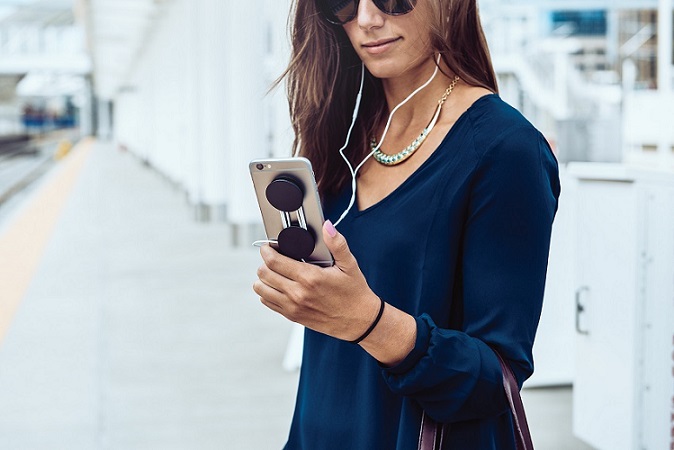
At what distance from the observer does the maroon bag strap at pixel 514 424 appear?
1053mm

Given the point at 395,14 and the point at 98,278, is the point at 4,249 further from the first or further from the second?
the point at 395,14

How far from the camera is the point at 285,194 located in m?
0.99

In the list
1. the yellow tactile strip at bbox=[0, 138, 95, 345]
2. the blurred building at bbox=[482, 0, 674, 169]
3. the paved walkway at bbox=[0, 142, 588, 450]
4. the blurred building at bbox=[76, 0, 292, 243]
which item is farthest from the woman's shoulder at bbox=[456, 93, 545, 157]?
the blurred building at bbox=[482, 0, 674, 169]

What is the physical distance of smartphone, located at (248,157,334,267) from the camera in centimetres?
99

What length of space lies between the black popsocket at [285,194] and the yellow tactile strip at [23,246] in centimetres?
529

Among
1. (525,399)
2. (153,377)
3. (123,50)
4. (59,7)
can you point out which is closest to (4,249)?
(153,377)

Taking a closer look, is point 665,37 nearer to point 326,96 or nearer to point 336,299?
point 326,96

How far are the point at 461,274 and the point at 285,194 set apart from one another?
265 mm

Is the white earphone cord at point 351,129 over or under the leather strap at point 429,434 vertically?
over

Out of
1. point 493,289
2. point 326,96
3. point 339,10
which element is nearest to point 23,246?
point 326,96

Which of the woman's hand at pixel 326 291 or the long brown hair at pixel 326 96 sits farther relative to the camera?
the long brown hair at pixel 326 96

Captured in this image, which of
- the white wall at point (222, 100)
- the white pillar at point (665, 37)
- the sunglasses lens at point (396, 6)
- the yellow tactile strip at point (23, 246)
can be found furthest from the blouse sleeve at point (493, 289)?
the white pillar at point (665, 37)

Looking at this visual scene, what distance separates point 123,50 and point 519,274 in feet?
107

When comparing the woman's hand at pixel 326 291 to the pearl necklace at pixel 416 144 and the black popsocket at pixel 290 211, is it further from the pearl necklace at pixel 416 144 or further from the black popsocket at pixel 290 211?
the pearl necklace at pixel 416 144
